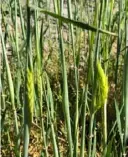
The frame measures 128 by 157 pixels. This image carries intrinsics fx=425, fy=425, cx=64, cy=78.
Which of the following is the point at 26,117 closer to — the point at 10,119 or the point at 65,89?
the point at 65,89

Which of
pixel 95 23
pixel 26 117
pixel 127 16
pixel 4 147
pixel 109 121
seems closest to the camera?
pixel 26 117

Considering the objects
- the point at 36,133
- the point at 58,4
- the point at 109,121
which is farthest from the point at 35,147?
the point at 58,4

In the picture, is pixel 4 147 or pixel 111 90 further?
pixel 111 90

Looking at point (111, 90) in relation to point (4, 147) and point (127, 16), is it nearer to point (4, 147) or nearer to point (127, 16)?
point (4, 147)

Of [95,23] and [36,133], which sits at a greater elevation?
[95,23]

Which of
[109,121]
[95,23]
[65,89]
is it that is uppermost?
[95,23]

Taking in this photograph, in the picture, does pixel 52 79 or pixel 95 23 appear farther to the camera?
pixel 52 79

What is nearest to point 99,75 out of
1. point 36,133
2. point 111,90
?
point 36,133

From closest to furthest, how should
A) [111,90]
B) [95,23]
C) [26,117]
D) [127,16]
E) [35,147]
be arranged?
1. [26,117]
2. [95,23]
3. [127,16]
4. [35,147]
5. [111,90]

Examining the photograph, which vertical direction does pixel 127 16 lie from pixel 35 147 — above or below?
above
